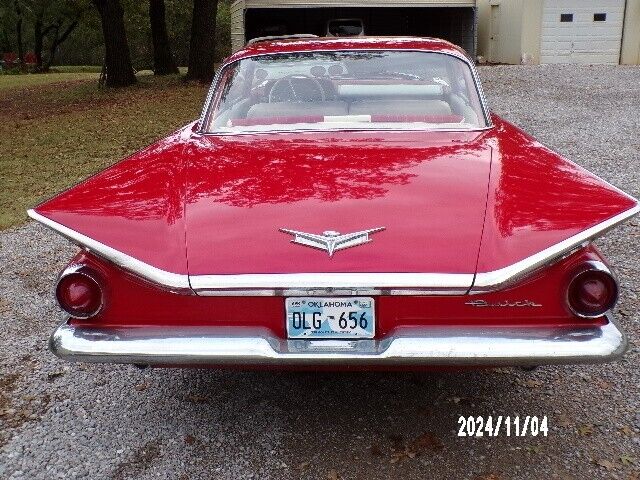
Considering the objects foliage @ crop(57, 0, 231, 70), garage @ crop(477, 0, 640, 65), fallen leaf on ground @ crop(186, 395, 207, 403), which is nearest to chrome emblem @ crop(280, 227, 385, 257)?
fallen leaf on ground @ crop(186, 395, 207, 403)

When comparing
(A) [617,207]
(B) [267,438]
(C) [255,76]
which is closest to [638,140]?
(C) [255,76]

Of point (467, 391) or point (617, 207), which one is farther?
point (467, 391)

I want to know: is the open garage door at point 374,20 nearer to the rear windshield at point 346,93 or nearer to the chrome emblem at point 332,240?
the rear windshield at point 346,93

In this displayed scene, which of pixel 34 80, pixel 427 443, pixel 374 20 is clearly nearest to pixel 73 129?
pixel 427 443

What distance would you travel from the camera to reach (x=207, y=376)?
10.9ft

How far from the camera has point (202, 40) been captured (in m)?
17.7

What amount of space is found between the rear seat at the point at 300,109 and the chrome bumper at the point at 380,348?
1.63 m

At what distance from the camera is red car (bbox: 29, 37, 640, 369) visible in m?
2.28

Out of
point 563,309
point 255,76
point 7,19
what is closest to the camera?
point 563,309

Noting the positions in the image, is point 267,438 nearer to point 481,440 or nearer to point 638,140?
point 481,440

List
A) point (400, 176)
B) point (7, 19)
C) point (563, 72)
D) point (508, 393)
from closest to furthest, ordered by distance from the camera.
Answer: point (400, 176) < point (508, 393) < point (563, 72) < point (7, 19)

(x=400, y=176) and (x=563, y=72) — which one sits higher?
(x=400, y=176)

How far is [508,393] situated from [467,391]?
0.19m

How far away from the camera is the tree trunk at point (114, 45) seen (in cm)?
1822
